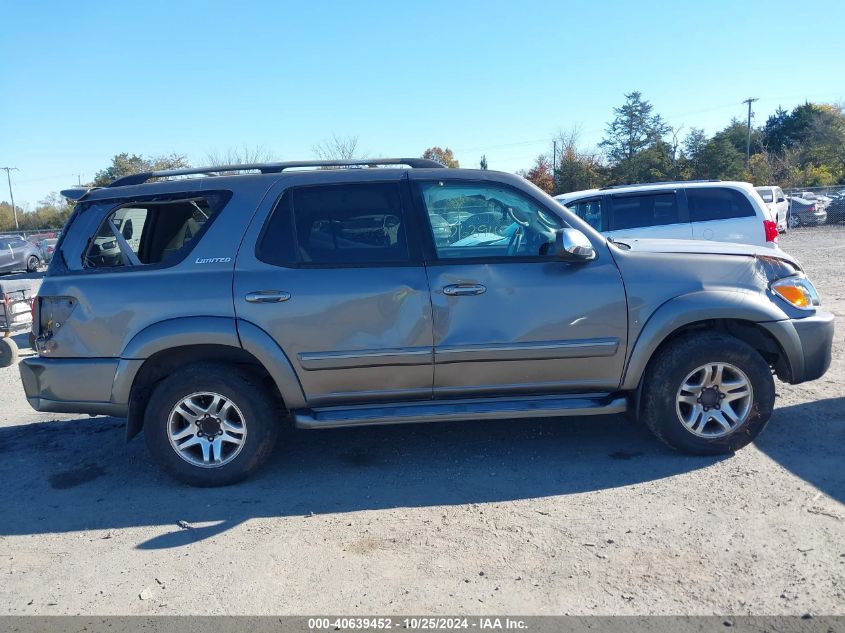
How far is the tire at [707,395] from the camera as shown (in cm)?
426

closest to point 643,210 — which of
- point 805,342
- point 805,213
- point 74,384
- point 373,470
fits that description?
point 805,342

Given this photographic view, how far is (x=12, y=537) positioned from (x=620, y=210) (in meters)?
8.85

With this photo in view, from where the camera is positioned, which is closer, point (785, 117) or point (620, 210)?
point (620, 210)

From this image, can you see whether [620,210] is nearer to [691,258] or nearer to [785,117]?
[691,258]

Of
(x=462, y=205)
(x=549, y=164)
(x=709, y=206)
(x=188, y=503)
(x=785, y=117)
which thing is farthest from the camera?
(x=785, y=117)

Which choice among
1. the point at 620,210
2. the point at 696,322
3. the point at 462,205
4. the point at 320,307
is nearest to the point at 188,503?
the point at 320,307

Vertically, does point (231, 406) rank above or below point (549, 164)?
below

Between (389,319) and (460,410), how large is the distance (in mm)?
748

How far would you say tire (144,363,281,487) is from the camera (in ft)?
13.9

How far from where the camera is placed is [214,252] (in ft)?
13.9

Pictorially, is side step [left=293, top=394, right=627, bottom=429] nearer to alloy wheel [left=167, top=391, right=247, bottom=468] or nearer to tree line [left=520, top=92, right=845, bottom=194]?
alloy wheel [left=167, top=391, right=247, bottom=468]

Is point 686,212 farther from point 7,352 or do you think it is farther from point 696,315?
point 7,352

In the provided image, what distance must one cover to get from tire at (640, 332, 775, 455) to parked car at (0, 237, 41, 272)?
92.4 feet

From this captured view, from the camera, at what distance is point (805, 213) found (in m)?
28.9
